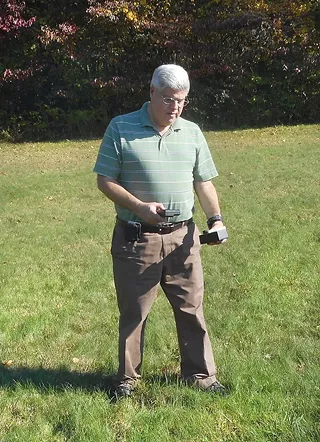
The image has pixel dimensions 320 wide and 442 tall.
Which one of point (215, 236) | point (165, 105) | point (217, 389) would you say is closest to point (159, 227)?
point (215, 236)

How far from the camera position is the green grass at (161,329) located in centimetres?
319

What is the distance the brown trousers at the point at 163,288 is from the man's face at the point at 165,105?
0.63 meters

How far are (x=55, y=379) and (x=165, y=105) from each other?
74.8 inches

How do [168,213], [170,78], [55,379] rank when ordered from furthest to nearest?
[55,379]
[168,213]
[170,78]

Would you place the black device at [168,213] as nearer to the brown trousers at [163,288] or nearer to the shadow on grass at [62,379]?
the brown trousers at [163,288]

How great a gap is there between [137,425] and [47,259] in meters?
3.70

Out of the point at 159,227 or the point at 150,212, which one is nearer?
the point at 150,212

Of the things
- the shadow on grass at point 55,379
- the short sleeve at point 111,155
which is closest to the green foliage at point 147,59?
the shadow on grass at point 55,379

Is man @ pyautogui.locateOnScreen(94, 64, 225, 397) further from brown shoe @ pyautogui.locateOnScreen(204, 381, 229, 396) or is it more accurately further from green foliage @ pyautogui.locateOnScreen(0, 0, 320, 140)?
green foliage @ pyautogui.locateOnScreen(0, 0, 320, 140)

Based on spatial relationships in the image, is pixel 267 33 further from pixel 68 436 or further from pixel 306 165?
pixel 68 436

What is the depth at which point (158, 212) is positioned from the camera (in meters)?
3.10

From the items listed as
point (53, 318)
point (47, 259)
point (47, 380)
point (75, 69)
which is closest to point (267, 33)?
point (75, 69)

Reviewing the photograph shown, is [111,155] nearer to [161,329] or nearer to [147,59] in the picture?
[161,329]

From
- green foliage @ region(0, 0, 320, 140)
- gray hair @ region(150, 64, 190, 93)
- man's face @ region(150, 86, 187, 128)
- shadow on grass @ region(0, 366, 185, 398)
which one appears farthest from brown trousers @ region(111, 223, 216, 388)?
green foliage @ region(0, 0, 320, 140)
